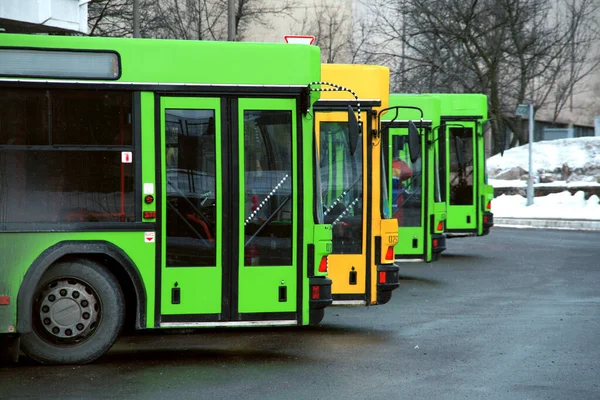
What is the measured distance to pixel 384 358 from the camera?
9883 millimetres

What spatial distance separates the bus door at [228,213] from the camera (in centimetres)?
958

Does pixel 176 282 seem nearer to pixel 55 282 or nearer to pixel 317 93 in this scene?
pixel 55 282

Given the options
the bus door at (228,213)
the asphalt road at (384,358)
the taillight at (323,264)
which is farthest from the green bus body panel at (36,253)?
the taillight at (323,264)

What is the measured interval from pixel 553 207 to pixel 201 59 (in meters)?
29.5

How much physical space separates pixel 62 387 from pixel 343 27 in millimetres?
42364

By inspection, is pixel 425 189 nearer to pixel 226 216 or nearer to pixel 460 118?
pixel 460 118

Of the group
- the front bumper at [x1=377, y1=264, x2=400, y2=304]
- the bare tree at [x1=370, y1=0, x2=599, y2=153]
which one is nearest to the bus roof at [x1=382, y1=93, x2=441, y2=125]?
the front bumper at [x1=377, y1=264, x2=400, y2=304]

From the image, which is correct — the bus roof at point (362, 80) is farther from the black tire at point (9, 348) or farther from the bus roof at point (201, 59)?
the black tire at point (9, 348)

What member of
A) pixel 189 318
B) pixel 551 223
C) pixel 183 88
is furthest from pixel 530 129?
pixel 189 318

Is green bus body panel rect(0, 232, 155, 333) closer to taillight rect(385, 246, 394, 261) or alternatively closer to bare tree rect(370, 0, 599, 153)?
taillight rect(385, 246, 394, 261)

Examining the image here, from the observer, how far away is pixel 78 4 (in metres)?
16.4

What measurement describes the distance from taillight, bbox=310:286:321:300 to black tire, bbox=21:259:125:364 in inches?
65.8

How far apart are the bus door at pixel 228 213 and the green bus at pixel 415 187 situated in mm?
7684

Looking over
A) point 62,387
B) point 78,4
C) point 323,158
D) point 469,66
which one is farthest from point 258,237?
point 469,66
